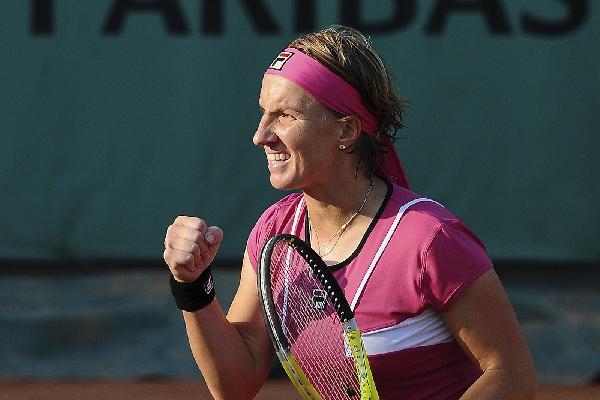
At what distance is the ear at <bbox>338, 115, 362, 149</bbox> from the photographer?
2.92m

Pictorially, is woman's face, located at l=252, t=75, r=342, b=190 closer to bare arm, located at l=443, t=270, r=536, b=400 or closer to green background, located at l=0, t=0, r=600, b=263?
bare arm, located at l=443, t=270, r=536, b=400

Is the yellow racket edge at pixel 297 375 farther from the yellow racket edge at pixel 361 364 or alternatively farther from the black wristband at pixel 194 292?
the black wristband at pixel 194 292

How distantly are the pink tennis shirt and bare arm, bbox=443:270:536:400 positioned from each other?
30 millimetres

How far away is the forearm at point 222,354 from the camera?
9.79ft

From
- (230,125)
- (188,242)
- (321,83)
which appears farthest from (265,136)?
(230,125)

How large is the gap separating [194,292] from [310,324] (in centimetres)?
26

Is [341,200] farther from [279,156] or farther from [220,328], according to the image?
[220,328]

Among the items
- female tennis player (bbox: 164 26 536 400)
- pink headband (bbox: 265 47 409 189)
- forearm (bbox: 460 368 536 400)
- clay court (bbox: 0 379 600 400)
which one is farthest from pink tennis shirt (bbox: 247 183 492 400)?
clay court (bbox: 0 379 600 400)

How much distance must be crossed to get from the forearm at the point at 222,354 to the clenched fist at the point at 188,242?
7.0 inches

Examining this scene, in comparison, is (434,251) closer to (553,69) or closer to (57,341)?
(553,69)

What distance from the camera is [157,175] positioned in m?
5.59

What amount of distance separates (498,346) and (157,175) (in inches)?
119

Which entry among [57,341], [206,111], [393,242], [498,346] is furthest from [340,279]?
[57,341]

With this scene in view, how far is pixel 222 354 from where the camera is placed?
9.88 ft
